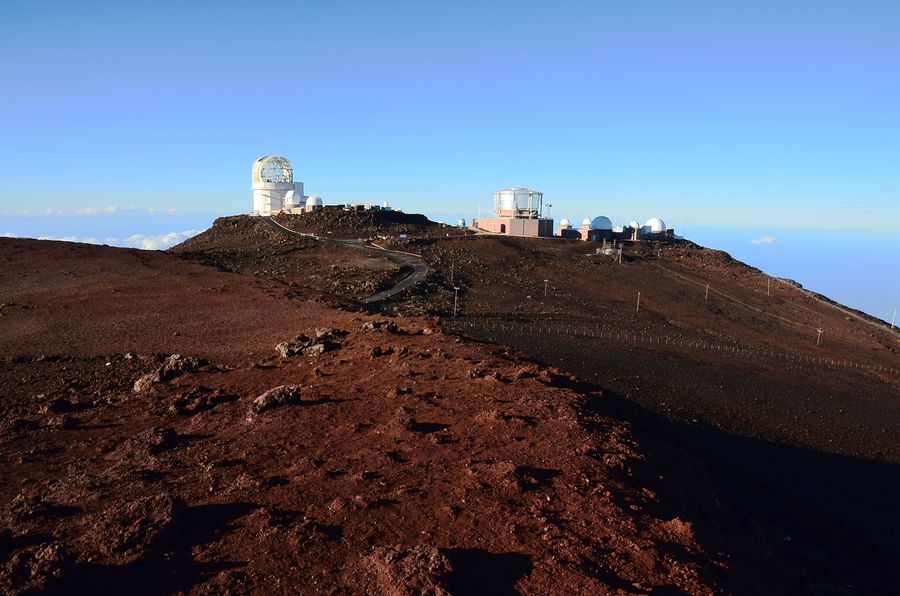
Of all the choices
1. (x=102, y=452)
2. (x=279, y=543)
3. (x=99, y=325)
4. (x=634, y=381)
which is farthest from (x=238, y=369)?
(x=634, y=381)

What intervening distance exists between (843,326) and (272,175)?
58.9 m

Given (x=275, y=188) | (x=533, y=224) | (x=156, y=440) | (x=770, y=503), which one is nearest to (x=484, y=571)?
(x=156, y=440)

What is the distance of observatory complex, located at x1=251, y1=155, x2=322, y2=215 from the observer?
67.2 meters

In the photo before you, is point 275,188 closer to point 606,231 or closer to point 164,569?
point 606,231

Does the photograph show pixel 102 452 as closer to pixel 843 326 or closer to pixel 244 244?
pixel 244 244

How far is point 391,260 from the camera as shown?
44594 millimetres

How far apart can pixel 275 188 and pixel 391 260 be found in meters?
30.2

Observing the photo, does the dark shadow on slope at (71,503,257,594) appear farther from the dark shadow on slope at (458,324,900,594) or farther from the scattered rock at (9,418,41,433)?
the scattered rock at (9,418,41,433)

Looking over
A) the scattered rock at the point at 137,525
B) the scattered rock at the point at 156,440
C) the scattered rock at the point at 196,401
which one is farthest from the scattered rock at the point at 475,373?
the scattered rock at the point at 137,525

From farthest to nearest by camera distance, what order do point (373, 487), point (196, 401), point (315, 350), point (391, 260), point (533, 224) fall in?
point (533, 224)
point (391, 260)
point (315, 350)
point (196, 401)
point (373, 487)

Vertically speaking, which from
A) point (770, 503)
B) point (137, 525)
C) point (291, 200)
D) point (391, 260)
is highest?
point (291, 200)

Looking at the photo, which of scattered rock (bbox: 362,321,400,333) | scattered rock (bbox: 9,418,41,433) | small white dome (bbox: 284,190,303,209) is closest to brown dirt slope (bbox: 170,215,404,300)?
small white dome (bbox: 284,190,303,209)

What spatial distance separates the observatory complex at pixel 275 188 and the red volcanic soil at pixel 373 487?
2058 inches

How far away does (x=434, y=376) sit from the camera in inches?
495
